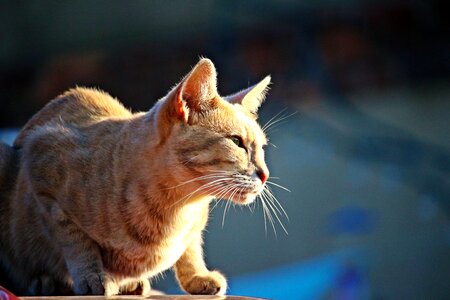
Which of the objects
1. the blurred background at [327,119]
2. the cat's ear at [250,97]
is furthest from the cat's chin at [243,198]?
the blurred background at [327,119]

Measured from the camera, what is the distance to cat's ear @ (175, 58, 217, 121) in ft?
6.89

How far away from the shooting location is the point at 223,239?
467 cm

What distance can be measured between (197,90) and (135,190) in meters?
0.32

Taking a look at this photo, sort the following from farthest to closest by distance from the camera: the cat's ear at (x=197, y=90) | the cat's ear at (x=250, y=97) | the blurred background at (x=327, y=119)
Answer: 1. the blurred background at (x=327, y=119)
2. the cat's ear at (x=250, y=97)
3. the cat's ear at (x=197, y=90)

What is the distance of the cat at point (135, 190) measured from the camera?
7.01 ft

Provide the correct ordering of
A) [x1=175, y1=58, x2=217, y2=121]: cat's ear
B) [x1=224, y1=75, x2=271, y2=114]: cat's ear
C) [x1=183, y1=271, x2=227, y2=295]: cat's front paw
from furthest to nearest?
[x1=224, y1=75, x2=271, y2=114]: cat's ear → [x1=183, y1=271, x2=227, y2=295]: cat's front paw → [x1=175, y1=58, x2=217, y2=121]: cat's ear

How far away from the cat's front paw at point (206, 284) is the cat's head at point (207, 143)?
281 mm

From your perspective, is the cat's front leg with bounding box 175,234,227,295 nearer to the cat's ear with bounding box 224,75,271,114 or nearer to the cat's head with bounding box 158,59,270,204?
the cat's head with bounding box 158,59,270,204

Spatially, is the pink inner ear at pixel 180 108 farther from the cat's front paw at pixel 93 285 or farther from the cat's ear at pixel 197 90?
the cat's front paw at pixel 93 285

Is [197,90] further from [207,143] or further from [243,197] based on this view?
[243,197]

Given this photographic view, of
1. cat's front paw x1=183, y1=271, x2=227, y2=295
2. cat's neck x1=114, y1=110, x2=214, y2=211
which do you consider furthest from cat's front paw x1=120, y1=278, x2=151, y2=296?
cat's neck x1=114, y1=110, x2=214, y2=211

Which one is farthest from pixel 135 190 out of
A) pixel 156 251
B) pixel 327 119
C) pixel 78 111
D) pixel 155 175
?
pixel 327 119

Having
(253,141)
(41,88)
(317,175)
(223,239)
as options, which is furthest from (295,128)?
(253,141)

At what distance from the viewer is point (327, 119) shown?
477cm
